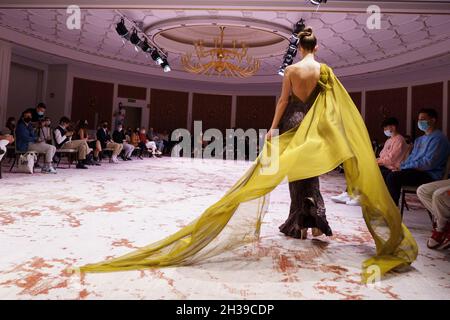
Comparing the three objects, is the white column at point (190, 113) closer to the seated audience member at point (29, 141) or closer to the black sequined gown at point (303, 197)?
the seated audience member at point (29, 141)

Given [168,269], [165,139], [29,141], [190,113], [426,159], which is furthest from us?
[190,113]

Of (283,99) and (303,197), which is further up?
(283,99)

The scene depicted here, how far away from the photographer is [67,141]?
22.6 feet

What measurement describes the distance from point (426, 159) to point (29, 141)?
5772 millimetres

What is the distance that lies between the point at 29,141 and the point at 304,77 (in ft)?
16.7

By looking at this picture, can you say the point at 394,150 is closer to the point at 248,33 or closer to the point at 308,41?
the point at 308,41

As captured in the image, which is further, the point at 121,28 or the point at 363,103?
the point at 363,103

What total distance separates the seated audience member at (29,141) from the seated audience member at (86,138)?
1.31 m

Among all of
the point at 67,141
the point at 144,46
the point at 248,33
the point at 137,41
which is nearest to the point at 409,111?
the point at 248,33

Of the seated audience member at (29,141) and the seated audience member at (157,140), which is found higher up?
the seated audience member at (157,140)

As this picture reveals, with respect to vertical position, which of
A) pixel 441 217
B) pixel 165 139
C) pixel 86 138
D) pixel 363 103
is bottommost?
pixel 441 217

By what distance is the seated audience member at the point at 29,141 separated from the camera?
546cm

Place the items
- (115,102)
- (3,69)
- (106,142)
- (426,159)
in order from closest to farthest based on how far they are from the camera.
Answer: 1. (426,159)
2. (106,142)
3. (3,69)
4. (115,102)

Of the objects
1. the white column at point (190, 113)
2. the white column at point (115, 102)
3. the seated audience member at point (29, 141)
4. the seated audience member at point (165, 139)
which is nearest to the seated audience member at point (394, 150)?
the seated audience member at point (29, 141)
